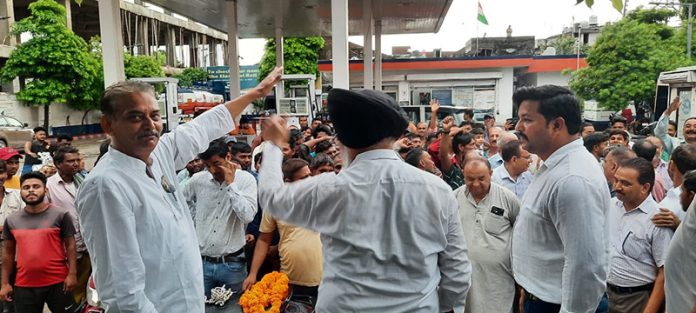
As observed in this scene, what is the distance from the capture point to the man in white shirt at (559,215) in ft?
7.08

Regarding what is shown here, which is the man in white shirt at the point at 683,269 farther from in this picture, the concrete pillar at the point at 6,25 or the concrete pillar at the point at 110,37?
the concrete pillar at the point at 6,25

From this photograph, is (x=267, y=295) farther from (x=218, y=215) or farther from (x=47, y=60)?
(x=47, y=60)

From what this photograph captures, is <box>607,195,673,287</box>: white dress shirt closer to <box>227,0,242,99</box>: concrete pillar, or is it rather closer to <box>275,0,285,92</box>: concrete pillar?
<box>275,0,285,92</box>: concrete pillar

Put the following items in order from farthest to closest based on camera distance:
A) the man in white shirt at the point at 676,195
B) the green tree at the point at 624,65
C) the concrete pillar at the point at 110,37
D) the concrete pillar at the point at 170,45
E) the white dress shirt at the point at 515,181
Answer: the concrete pillar at the point at 170,45 < the green tree at the point at 624,65 < the concrete pillar at the point at 110,37 < the white dress shirt at the point at 515,181 < the man in white shirt at the point at 676,195

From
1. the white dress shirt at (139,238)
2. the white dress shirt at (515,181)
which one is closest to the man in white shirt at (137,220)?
the white dress shirt at (139,238)

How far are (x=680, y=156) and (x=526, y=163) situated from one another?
122 cm

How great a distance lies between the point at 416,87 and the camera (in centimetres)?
3103

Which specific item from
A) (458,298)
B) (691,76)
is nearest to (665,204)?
(458,298)

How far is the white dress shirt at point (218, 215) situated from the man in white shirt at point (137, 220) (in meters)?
1.44

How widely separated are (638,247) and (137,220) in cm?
284

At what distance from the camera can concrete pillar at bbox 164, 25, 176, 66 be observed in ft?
159

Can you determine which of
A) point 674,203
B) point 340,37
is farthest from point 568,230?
point 340,37

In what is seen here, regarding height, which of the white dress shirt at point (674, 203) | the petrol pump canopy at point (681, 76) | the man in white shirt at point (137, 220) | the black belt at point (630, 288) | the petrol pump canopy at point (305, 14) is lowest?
the black belt at point (630, 288)

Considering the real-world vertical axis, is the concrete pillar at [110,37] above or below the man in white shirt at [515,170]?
above
